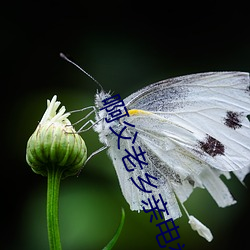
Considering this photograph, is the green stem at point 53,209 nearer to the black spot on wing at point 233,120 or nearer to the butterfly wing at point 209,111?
the butterfly wing at point 209,111

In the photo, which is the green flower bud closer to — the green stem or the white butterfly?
the green stem

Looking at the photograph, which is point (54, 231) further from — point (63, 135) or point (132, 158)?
point (132, 158)

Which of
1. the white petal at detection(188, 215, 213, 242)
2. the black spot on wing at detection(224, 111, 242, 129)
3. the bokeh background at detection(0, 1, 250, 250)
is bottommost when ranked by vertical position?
the white petal at detection(188, 215, 213, 242)

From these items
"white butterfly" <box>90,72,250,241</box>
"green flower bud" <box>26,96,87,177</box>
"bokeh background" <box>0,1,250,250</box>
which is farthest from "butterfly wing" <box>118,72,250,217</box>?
"bokeh background" <box>0,1,250,250</box>

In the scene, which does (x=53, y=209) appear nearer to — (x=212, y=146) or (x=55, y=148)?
(x=55, y=148)

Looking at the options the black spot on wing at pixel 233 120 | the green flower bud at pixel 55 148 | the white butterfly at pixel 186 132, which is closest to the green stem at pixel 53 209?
the green flower bud at pixel 55 148

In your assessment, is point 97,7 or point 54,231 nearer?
point 54,231

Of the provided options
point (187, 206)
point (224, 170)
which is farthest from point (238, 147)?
point (187, 206)
